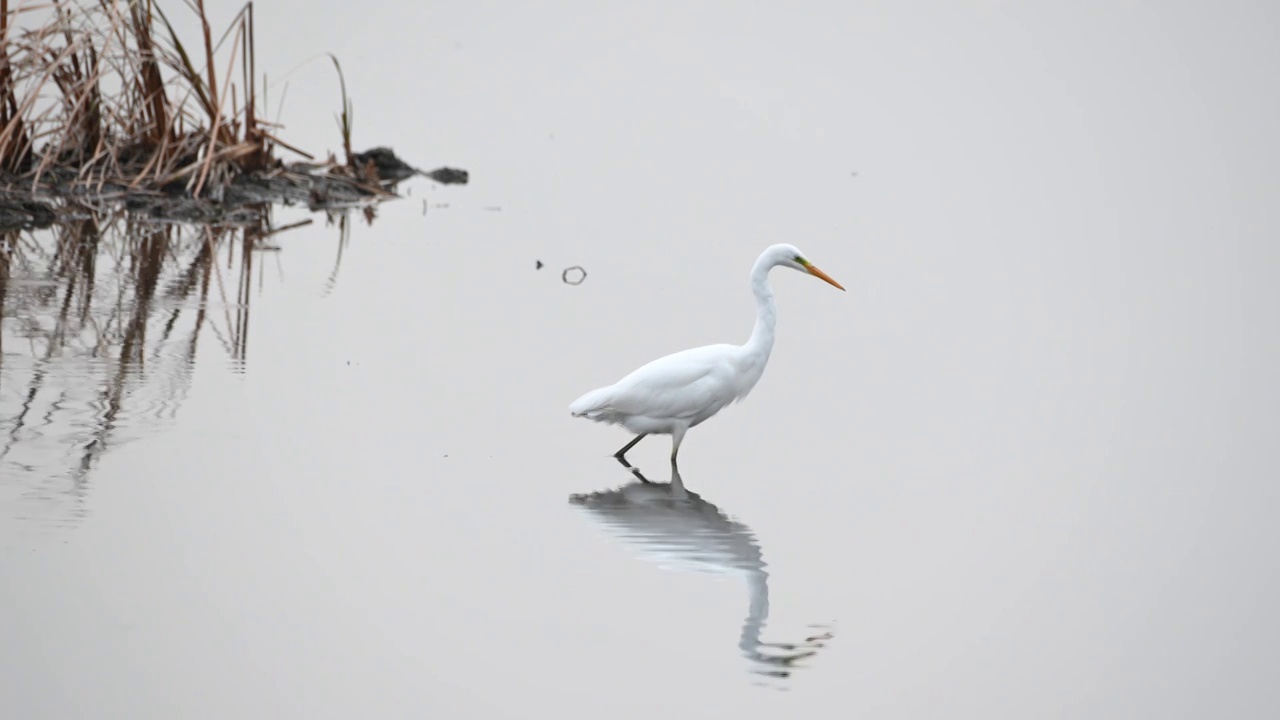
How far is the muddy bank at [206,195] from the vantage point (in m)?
11.1

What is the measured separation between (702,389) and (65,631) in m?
2.91

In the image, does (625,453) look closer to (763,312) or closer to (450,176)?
(763,312)

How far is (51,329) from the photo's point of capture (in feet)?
26.6

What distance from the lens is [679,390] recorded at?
21.8 ft

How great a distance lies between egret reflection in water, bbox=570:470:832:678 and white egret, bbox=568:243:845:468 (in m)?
0.27

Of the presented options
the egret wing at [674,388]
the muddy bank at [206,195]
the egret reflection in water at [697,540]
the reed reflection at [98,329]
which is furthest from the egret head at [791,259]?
the muddy bank at [206,195]

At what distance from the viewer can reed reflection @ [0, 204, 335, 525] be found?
6.15 m

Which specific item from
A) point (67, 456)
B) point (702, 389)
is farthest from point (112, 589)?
point (702, 389)

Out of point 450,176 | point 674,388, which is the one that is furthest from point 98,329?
point 450,176

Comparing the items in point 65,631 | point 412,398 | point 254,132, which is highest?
point 254,132

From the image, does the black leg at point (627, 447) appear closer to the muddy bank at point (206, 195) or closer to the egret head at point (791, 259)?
the egret head at point (791, 259)

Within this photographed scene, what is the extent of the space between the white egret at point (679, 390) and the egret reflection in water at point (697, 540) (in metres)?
0.27

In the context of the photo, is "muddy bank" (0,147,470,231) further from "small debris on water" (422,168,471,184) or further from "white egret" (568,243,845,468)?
"white egret" (568,243,845,468)

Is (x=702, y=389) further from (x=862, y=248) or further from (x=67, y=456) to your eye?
(x=862, y=248)
